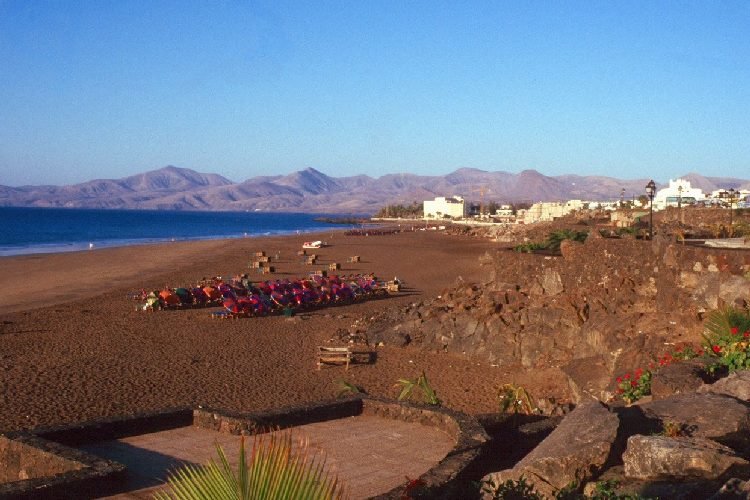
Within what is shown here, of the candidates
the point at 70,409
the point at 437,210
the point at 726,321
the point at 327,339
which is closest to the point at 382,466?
the point at 726,321

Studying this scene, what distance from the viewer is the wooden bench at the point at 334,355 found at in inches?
520

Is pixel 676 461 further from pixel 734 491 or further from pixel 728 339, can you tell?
pixel 728 339

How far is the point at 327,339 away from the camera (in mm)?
15664

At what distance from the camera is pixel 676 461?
436 centimetres

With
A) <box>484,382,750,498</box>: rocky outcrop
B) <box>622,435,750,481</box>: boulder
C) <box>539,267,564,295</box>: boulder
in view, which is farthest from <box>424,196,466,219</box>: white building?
<box>622,435,750,481</box>: boulder

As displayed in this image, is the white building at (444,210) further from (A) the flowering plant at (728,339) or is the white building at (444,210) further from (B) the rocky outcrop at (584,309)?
(A) the flowering plant at (728,339)

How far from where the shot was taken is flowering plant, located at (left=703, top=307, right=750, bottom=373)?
7.56 m

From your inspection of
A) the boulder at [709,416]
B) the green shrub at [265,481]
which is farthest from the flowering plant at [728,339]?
the green shrub at [265,481]

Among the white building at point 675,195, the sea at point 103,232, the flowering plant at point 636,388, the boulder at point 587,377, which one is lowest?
the sea at point 103,232

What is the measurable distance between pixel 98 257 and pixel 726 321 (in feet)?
119

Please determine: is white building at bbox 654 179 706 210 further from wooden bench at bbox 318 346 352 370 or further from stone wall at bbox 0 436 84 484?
stone wall at bbox 0 436 84 484

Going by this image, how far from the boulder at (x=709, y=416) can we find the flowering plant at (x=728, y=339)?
6.66 feet

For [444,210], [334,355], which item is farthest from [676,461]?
[444,210]

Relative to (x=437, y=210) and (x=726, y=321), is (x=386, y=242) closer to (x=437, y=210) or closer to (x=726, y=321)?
(x=726, y=321)
